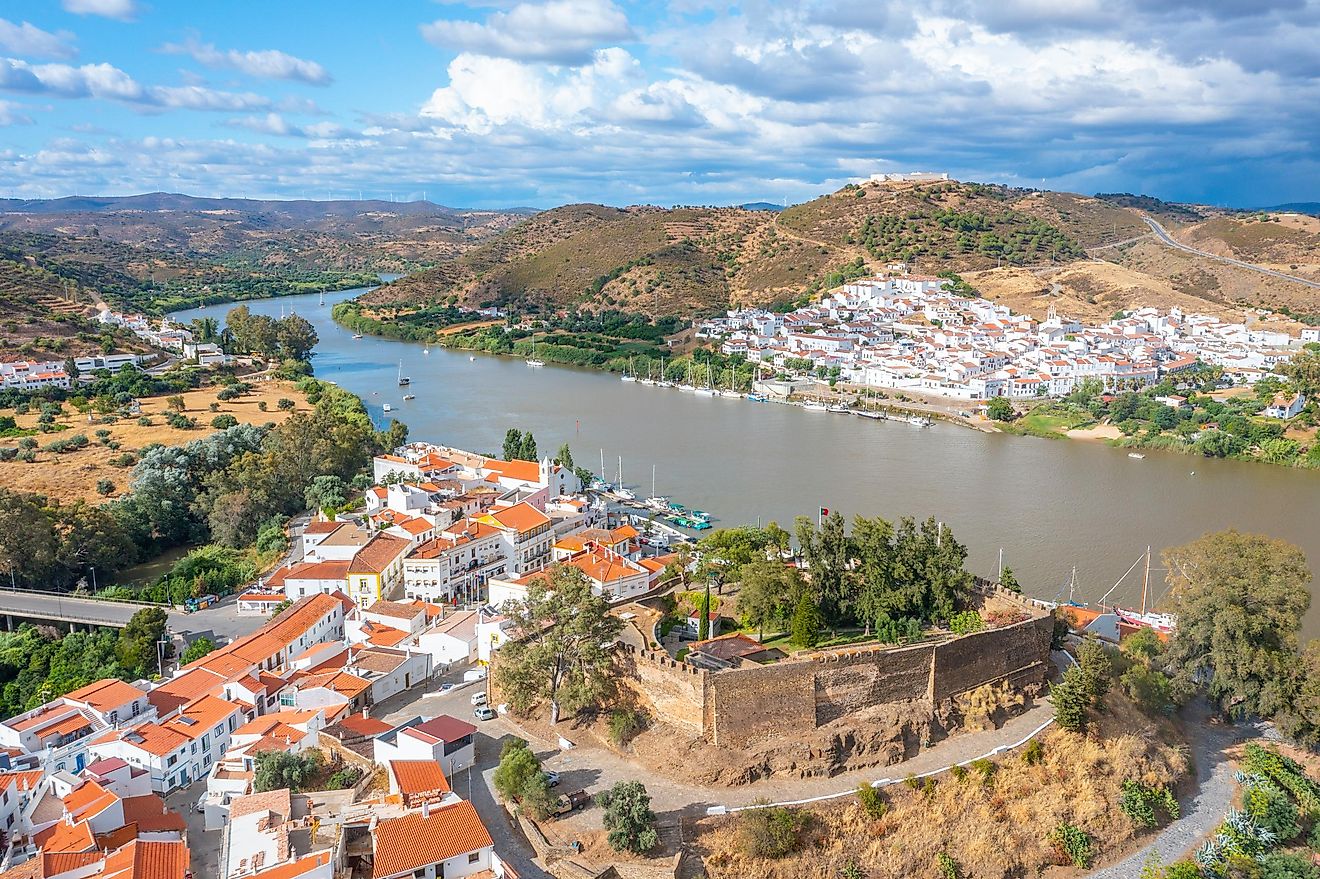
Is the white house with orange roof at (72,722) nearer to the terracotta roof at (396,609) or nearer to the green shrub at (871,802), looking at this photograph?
the terracotta roof at (396,609)

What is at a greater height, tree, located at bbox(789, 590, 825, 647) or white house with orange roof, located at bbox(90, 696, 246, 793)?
tree, located at bbox(789, 590, 825, 647)

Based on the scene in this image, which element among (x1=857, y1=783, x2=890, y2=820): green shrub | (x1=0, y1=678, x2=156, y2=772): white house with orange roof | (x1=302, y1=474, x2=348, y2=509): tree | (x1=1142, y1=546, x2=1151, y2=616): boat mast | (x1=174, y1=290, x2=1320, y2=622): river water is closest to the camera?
(x1=857, y1=783, x2=890, y2=820): green shrub

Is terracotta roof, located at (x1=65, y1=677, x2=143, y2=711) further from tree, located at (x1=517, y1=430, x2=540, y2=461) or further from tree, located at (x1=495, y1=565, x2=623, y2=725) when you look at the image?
tree, located at (x1=517, y1=430, x2=540, y2=461)

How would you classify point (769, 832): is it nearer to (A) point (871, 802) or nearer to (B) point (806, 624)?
(A) point (871, 802)

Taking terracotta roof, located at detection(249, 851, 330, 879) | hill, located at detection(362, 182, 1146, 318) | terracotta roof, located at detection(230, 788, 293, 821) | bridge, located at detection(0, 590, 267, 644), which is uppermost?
hill, located at detection(362, 182, 1146, 318)

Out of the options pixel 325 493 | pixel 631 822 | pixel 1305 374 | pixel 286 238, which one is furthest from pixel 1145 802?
pixel 286 238

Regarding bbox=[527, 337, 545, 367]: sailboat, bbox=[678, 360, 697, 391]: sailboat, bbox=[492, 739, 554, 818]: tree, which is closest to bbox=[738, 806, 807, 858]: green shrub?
bbox=[492, 739, 554, 818]: tree

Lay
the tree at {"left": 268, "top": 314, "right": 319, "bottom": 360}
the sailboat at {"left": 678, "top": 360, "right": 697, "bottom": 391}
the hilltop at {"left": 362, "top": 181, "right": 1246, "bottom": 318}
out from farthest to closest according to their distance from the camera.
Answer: the hilltop at {"left": 362, "top": 181, "right": 1246, "bottom": 318}, the tree at {"left": 268, "top": 314, "right": 319, "bottom": 360}, the sailboat at {"left": 678, "top": 360, "right": 697, "bottom": 391}

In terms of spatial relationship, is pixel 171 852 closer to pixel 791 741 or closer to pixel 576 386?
pixel 791 741
